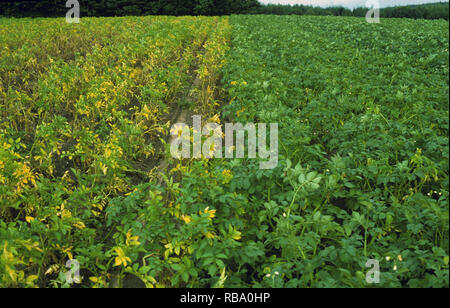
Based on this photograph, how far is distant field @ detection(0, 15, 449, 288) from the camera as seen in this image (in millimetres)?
1974

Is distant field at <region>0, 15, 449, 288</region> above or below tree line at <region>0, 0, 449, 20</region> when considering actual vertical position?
below

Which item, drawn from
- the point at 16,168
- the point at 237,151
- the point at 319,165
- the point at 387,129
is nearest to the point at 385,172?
the point at 319,165

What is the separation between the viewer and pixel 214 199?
2.29 m

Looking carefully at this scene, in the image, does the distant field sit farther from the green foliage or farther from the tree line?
the tree line

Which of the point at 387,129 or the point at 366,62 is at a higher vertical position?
the point at 366,62

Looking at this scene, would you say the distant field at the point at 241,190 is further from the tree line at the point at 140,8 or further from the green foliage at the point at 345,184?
the tree line at the point at 140,8

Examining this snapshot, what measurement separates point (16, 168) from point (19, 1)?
117ft

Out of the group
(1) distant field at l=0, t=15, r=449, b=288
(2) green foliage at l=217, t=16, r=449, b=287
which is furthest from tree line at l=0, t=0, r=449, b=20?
(2) green foliage at l=217, t=16, r=449, b=287

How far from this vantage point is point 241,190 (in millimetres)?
2701

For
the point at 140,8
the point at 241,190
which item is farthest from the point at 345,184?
the point at 140,8

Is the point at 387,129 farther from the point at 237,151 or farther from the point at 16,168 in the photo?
the point at 16,168

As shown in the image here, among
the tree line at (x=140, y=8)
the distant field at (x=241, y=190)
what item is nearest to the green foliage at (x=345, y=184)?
the distant field at (x=241, y=190)

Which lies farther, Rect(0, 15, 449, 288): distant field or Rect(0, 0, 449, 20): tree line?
Rect(0, 0, 449, 20): tree line

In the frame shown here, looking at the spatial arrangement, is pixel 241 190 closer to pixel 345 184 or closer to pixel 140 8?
pixel 345 184
